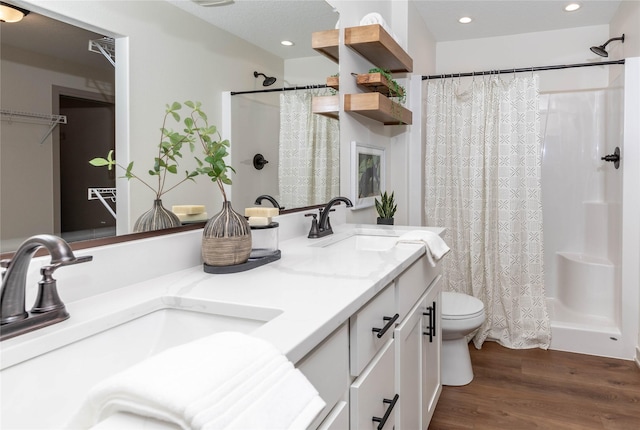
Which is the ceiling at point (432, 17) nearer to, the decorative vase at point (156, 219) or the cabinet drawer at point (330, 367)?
the decorative vase at point (156, 219)

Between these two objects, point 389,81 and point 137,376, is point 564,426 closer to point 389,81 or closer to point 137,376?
point 389,81

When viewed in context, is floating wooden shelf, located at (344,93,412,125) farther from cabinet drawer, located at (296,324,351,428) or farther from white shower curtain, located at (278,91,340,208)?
cabinet drawer, located at (296,324,351,428)

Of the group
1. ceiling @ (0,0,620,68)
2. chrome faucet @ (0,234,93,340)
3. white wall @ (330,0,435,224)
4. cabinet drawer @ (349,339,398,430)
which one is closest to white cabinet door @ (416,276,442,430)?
cabinet drawer @ (349,339,398,430)

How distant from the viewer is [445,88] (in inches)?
127

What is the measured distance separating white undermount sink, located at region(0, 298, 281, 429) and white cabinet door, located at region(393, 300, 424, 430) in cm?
64

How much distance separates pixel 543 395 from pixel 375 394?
5.50ft

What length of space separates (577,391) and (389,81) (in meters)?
1.99

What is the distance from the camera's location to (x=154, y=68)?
1.12 meters

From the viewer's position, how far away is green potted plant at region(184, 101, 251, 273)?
118 centimetres

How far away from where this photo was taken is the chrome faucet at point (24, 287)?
703 mm

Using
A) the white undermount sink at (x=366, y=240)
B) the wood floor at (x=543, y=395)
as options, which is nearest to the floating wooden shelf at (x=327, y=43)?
the white undermount sink at (x=366, y=240)

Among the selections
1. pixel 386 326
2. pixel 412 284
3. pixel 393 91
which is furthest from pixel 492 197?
pixel 386 326

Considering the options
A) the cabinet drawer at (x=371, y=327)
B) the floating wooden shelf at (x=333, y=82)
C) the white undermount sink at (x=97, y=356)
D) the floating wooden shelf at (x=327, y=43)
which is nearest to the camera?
the white undermount sink at (x=97, y=356)

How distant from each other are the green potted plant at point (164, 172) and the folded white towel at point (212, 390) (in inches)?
23.8
